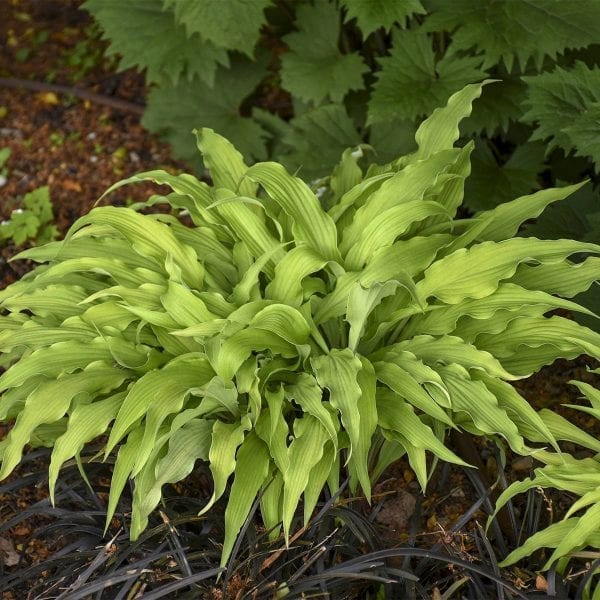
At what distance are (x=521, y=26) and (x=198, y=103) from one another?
1.29 metres

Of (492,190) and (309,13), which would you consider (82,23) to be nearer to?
(309,13)

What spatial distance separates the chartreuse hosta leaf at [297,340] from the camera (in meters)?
1.91


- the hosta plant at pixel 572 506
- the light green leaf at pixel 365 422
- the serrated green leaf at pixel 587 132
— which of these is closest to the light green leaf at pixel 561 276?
the hosta plant at pixel 572 506

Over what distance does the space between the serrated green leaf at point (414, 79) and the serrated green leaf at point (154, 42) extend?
628 mm

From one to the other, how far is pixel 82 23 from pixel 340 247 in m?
2.53

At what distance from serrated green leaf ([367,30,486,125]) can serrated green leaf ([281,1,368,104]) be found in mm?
180

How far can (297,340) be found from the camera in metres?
2.01

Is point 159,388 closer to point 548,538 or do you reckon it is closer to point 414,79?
point 548,538

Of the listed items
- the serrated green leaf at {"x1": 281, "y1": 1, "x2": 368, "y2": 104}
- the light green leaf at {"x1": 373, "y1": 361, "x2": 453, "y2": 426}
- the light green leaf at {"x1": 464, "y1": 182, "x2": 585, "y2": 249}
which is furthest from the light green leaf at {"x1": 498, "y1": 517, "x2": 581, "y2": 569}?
the serrated green leaf at {"x1": 281, "y1": 1, "x2": 368, "y2": 104}

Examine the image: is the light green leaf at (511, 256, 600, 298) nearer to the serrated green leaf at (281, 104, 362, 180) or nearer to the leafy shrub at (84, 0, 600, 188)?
the leafy shrub at (84, 0, 600, 188)

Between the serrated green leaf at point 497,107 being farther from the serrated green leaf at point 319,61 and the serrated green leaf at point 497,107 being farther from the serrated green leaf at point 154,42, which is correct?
the serrated green leaf at point 154,42

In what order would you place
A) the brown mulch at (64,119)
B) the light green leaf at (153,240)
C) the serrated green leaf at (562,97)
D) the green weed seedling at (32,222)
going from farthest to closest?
the brown mulch at (64,119), the green weed seedling at (32,222), the serrated green leaf at (562,97), the light green leaf at (153,240)

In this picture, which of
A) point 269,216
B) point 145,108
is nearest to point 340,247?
point 269,216

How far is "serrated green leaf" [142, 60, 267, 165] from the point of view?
10.8 ft
